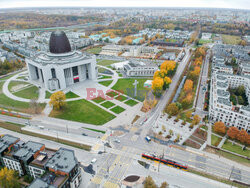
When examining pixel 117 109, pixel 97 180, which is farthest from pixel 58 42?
pixel 97 180

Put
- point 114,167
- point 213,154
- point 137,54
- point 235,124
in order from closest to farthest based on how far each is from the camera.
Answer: point 114,167 < point 213,154 < point 235,124 < point 137,54

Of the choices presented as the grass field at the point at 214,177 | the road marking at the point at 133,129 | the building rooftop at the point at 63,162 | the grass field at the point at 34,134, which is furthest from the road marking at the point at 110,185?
the road marking at the point at 133,129

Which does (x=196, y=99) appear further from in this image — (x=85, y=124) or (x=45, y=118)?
(x=45, y=118)

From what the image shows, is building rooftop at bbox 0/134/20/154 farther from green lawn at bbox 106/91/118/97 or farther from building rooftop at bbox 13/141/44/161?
green lawn at bbox 106/91/118/97

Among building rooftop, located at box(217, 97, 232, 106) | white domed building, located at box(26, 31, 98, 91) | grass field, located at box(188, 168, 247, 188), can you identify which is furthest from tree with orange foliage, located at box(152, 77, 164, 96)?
grass field, located at box(188, 168, 247, 188)

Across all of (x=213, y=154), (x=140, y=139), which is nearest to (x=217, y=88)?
(x=213, y=154)

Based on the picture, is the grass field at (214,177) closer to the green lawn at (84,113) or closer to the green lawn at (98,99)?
the green lawn at (84,113)
